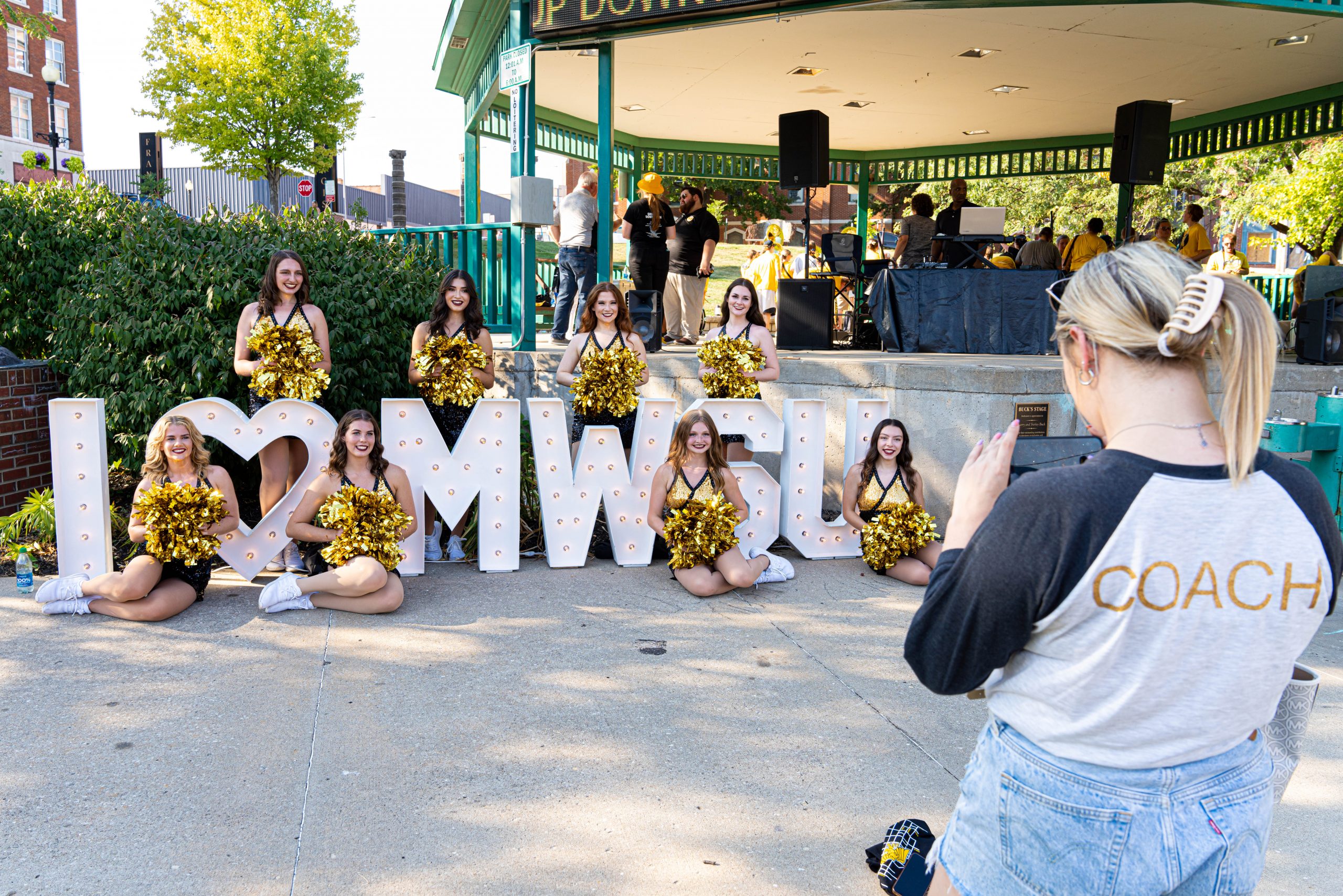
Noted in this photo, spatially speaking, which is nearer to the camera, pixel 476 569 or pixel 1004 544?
pixel 1004 544

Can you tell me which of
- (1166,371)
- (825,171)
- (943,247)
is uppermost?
(825,171)

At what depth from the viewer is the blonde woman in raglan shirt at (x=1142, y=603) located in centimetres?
144

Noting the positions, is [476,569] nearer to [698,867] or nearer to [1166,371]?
[698,867]

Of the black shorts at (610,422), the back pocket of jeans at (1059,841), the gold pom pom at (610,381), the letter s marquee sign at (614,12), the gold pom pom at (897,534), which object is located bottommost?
the gold pom pom at (897,534)

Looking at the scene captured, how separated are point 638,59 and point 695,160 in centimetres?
626

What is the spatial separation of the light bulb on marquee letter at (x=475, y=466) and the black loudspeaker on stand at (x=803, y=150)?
265 inches

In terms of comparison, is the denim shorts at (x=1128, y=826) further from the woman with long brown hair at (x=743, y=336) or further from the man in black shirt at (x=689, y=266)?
the man in black shirt at (x=689, y=266)

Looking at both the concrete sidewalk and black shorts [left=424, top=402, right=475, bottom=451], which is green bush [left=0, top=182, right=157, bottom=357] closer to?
black shorts [left=424, top=402, right=475, bottom=451]

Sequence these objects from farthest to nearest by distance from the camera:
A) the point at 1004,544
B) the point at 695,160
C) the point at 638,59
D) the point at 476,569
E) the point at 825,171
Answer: the point at 695,160 → the point at 825,171 → the point at 638,59 → the point at 476,569 → the point at 1004,544

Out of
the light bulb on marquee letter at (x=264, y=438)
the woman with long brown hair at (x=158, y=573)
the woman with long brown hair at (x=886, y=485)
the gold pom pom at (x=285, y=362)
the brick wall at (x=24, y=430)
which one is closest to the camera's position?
the woman with long brown hair at (x=158, y=573)

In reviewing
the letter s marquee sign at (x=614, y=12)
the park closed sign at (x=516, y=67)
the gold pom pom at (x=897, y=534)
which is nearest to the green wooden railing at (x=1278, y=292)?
the letter s marquee sign at (x=614, y=12)

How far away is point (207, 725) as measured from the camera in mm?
3992

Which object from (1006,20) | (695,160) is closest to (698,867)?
(1006,20)

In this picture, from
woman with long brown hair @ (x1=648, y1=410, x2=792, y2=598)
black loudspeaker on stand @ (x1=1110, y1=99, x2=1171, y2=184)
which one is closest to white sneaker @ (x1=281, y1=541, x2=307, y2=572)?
woman with long brown hair @ (x1=648, y1=410, x2=792, y2=598)
